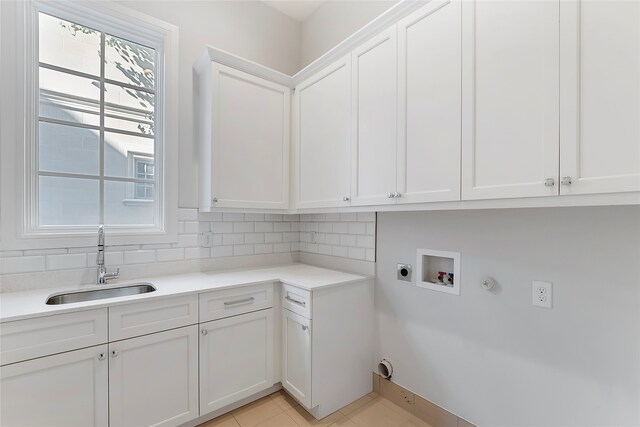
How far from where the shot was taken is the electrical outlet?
137 cm

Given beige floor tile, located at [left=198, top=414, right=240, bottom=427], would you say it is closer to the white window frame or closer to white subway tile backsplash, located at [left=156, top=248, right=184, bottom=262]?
white subway tile backsplash, located at [left=156, top=248, right=184, bottom=262]

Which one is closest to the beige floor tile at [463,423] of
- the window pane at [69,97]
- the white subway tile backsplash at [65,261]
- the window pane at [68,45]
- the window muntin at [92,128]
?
the window muntin at [92,128]

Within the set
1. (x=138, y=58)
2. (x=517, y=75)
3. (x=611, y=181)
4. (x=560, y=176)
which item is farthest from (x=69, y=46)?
(x=611, y=181)

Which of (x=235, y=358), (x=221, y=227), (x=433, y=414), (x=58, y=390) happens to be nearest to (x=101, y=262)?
(x=58, y=390)

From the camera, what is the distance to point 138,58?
7.09 ft

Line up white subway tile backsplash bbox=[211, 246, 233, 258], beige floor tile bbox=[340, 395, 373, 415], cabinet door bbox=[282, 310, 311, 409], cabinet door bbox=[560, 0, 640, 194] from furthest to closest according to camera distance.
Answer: white subway tile backsplash bbox=[211, 246, 233, 258]
beige floor tile bbox=[340, 395, 373, 415]
cabinet door bbox=[282, 310, 311, 409]
cabinet door bbox=[560, 0, 640, 194]

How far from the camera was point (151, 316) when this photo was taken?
160 cm

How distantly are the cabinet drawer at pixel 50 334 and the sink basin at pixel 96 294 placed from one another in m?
0.36

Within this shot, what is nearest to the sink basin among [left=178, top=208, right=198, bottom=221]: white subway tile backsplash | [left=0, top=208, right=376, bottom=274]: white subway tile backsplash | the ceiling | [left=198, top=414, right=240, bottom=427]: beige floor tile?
[left=0, top=208, right=376, bottom=274]: white subway tile backsplash

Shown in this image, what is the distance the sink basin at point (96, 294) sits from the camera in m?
Answer: 1.68

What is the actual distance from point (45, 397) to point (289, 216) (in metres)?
1.96

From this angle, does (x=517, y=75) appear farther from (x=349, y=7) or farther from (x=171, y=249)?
(x=171, y=249)

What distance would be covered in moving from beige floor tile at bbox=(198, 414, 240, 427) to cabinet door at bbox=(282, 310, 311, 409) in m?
0.38

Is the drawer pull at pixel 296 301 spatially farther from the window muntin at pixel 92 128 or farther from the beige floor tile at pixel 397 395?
the window muntin at pixel 92 128
